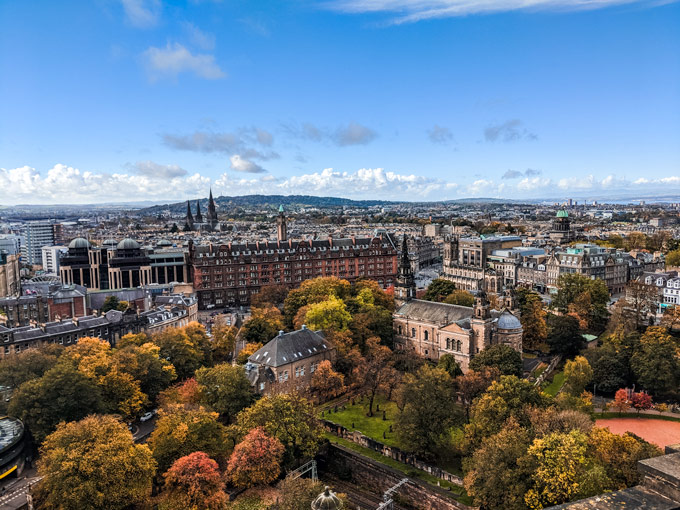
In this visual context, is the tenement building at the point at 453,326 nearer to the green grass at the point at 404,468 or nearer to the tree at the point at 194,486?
the green grass at the point at 404,468

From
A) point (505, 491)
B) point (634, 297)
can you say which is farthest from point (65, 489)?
point (634, 297)

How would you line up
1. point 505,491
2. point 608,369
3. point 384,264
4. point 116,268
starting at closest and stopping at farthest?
point 505,491, point 608,369, point 116,268, point 384,264

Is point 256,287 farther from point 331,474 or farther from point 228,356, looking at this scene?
point 331,474

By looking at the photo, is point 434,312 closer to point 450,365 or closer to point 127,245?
point 450,365

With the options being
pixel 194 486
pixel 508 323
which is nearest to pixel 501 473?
pixel 194 486

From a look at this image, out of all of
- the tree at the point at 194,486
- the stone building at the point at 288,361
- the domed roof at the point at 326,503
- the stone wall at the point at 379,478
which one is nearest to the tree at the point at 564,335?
the stone building at the point at 288,361

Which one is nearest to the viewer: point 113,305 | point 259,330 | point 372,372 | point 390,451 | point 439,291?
point 390,451
